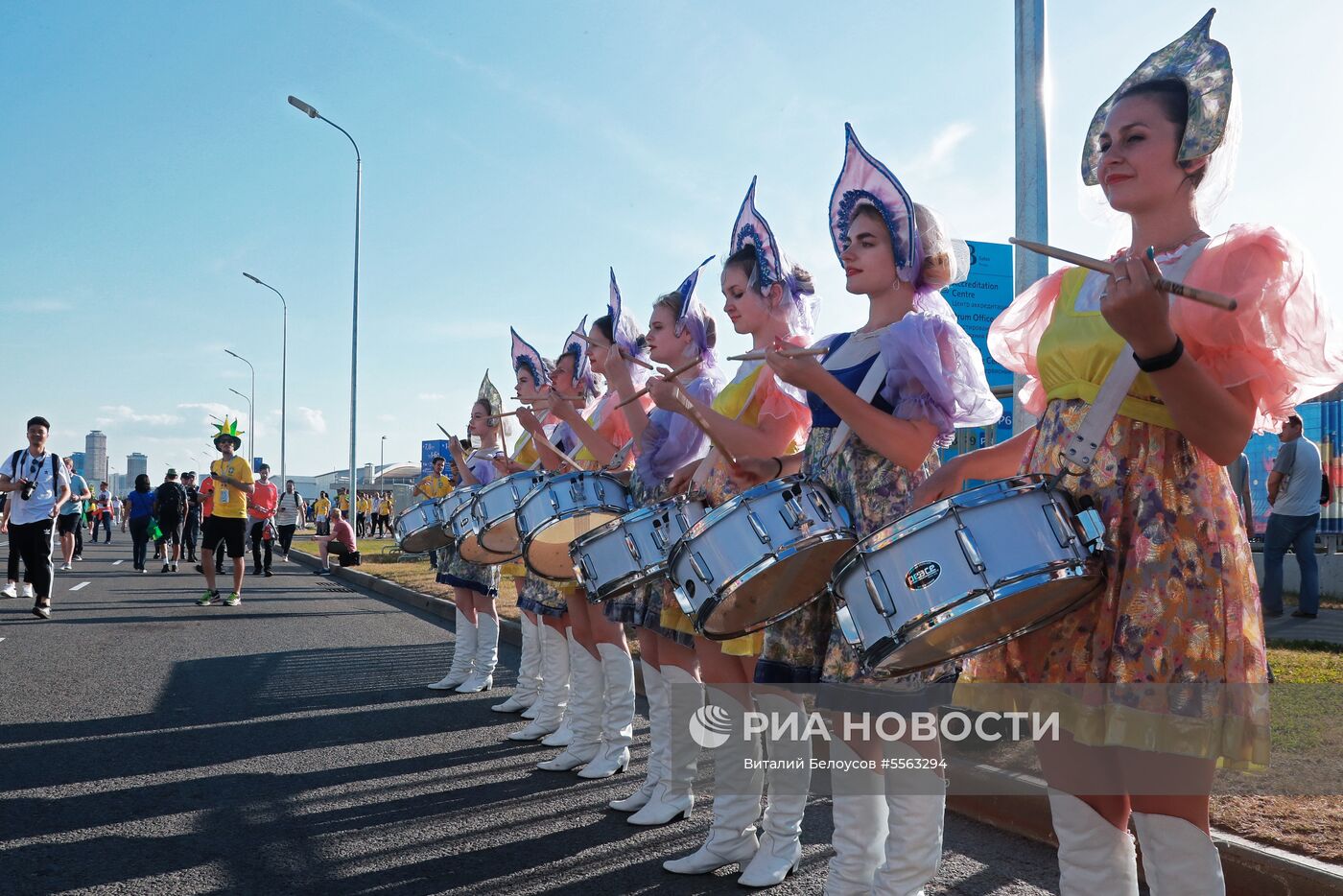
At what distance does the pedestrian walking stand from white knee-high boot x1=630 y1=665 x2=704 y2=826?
36.4ft

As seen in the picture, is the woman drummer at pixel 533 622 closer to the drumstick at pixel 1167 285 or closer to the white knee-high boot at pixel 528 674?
the white knee-high boot at pixel 528 674

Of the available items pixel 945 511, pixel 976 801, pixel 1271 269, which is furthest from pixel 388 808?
pixel 1271 269

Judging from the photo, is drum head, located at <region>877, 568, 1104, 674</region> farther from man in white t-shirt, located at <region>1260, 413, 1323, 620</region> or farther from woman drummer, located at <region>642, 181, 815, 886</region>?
man in white t-shirt, located at <region>1260, 413, 1323, 620</region>

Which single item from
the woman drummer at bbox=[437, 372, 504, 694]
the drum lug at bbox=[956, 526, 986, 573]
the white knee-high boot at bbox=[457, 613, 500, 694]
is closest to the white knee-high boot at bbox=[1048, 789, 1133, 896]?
the drum lug at bbox=[956, 526, 986, 573]

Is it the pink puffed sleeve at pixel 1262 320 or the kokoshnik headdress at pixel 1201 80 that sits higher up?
the kokoshnik headdress at pixel 1201 80

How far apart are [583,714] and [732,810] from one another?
61.5 inches

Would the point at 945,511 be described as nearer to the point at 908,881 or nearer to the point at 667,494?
the point at 908,881

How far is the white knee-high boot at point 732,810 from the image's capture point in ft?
11.7

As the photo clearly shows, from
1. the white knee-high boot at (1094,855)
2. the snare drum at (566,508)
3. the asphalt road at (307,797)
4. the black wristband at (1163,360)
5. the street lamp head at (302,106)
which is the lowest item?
the asphalt road at (307,797)

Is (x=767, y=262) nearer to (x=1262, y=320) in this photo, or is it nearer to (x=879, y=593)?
(x=879, y=593)

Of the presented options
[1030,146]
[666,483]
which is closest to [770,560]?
[666,483]

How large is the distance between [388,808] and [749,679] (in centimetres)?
172

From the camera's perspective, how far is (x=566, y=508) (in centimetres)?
429

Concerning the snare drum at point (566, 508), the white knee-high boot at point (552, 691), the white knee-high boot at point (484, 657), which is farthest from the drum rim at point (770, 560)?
the white knee-high boot at point (484, 657)
